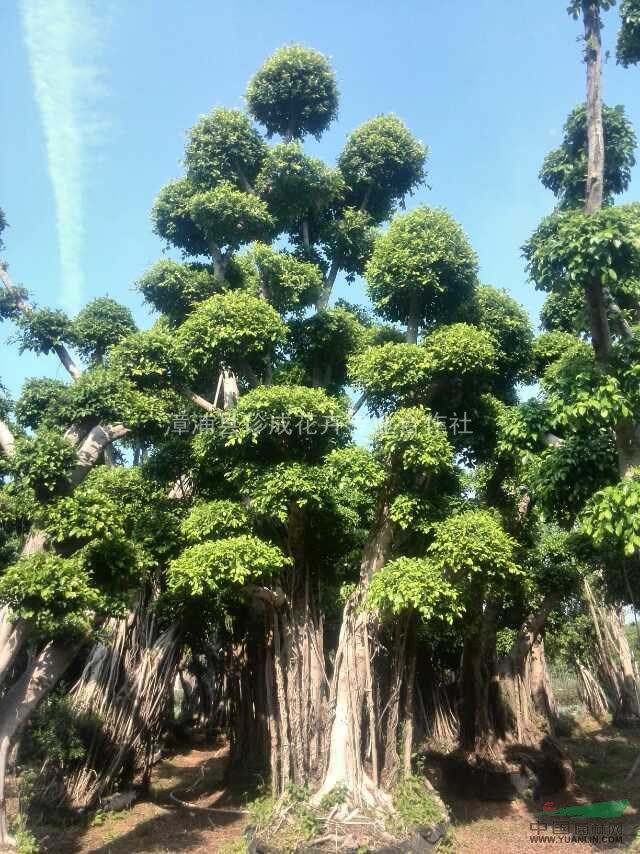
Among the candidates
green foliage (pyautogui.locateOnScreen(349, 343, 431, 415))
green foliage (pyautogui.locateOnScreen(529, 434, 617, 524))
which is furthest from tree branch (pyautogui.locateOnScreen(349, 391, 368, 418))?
green foliage (pyautogui.locateOnScreen(529, 434, 617, 524))

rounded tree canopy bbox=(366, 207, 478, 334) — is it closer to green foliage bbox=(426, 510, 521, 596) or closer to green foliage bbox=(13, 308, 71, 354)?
green foliage bbox=(426, 510, 521, 596)

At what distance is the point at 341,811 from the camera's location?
7.44 meters

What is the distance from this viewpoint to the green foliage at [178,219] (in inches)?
481

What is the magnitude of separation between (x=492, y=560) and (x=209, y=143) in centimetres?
880

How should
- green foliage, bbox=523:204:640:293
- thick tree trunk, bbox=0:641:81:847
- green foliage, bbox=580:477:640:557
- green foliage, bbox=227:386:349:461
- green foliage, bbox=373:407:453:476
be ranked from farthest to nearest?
green foliage, bbox=227:386:349:461 → green foliage, bbox=373:407:453:476 → thick tree trunk, bbox=0:641:81:847 → green foliage, bbox=523:204:640:293 → green foliage, bbox=580:477:640:557

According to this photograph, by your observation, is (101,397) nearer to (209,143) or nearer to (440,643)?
(209,143)

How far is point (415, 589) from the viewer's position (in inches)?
291

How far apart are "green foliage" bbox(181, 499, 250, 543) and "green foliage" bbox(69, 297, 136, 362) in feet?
15.8

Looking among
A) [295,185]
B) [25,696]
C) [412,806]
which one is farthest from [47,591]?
[295,185]

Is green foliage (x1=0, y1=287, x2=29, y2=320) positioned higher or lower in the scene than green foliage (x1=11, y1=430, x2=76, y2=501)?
higher

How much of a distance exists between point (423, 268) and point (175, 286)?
15.2 ft

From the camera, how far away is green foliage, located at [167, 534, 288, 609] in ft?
25.1

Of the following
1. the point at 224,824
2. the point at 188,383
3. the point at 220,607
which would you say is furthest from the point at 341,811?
the point at 188,383

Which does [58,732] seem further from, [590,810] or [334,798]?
[590,810]
